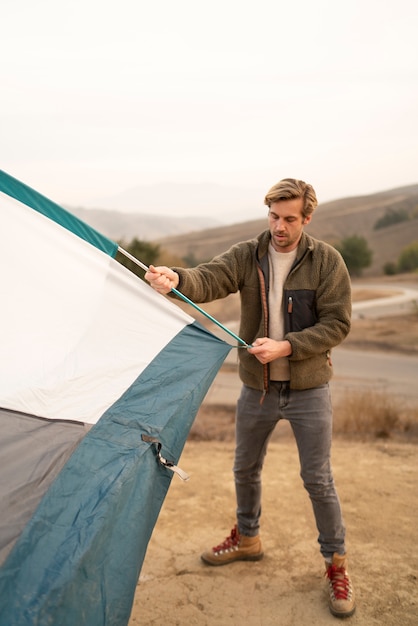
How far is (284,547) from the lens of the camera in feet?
12.8

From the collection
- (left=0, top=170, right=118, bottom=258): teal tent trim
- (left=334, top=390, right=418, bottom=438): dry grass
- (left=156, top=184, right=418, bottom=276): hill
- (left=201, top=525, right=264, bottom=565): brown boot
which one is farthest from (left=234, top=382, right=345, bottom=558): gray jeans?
(left=156, top=184, right=418, bottom=276): hill

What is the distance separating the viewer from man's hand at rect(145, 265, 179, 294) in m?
2.88

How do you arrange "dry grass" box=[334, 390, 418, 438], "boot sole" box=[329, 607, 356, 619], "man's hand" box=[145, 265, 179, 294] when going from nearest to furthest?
"man's hand" box=[145, 265, 179, 294] → "boot sole" box=[329, 607, 356, 619] → "dry grass" box=[334, 390, 418, 438]

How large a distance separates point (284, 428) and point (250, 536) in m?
3.39

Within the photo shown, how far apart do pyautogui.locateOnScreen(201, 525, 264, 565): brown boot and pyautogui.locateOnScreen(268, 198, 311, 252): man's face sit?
184cm

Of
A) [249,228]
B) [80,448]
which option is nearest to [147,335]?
[80,448]

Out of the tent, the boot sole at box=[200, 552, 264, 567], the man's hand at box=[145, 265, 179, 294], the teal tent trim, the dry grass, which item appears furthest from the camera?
the dry grass

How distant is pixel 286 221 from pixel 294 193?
145mm

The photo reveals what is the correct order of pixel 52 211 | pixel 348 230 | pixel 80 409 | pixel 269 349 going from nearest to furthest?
pixel 80 409
pixel 52 211
pixel 269 349
pixel 348 230

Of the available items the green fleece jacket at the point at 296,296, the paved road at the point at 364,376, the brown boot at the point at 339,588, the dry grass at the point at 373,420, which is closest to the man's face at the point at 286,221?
the green fleece jacket at the point at 296,296

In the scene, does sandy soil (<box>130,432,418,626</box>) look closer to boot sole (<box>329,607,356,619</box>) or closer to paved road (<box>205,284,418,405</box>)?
boot sole (<box>329,607,356,619</box>)

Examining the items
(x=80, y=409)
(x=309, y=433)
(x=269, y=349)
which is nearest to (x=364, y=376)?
(x=309, y=433)

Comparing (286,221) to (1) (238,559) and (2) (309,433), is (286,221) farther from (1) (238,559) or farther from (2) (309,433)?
(1) (238,559)

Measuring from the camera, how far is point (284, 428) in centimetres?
700
